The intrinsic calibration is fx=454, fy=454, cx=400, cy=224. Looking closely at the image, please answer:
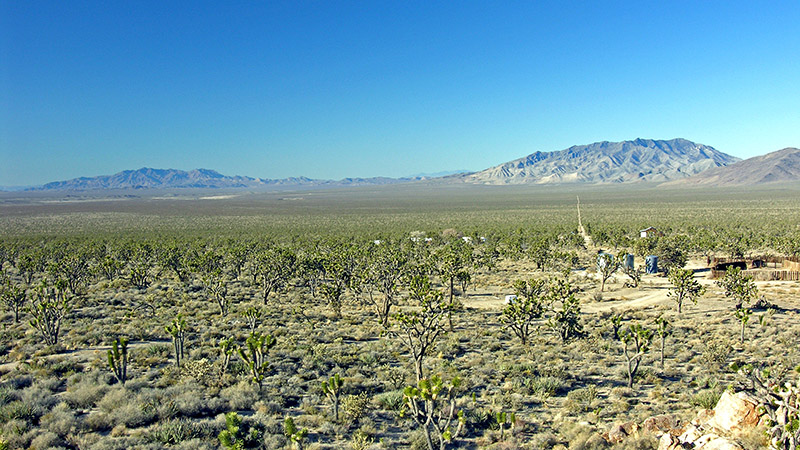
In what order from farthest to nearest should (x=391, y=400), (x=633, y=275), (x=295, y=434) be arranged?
(x=633, y=275)
(x=391, y=400)
(x=295, y=434)

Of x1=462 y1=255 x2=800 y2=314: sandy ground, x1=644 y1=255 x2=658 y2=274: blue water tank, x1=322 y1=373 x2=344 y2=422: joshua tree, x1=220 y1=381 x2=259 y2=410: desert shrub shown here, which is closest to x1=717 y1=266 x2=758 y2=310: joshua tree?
x1=462 y1=255 x2=800 y2=314: sandy ground


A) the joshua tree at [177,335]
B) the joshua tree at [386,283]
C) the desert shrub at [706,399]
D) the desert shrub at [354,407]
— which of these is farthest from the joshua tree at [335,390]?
the joshua tree at [386,283]

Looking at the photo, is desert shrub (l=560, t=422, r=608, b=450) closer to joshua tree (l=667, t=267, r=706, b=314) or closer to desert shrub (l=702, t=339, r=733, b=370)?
desert shrub (l=702, t=339, r=733, b=370)

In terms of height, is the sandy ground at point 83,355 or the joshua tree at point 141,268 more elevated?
the joshua tree at point 141,268

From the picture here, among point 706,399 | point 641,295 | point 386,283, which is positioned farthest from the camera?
point 641,295

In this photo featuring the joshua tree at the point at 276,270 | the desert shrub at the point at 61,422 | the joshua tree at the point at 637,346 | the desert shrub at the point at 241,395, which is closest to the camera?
the desert shrub at the point at 61,422

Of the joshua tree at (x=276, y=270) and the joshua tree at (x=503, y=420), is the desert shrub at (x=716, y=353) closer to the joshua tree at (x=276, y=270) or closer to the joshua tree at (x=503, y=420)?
the joshua tree at (x=503, y=420)

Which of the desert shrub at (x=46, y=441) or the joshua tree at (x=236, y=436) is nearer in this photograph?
the joshua tree at (x=236, y=436)

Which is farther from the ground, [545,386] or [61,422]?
[61,422]

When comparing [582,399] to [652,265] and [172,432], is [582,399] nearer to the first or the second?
[172,432]

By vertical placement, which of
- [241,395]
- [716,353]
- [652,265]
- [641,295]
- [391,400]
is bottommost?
[641,295]

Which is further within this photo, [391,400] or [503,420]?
[391,400]

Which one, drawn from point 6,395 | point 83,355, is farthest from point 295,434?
point 83,355

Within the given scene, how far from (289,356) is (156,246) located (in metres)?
34.2
